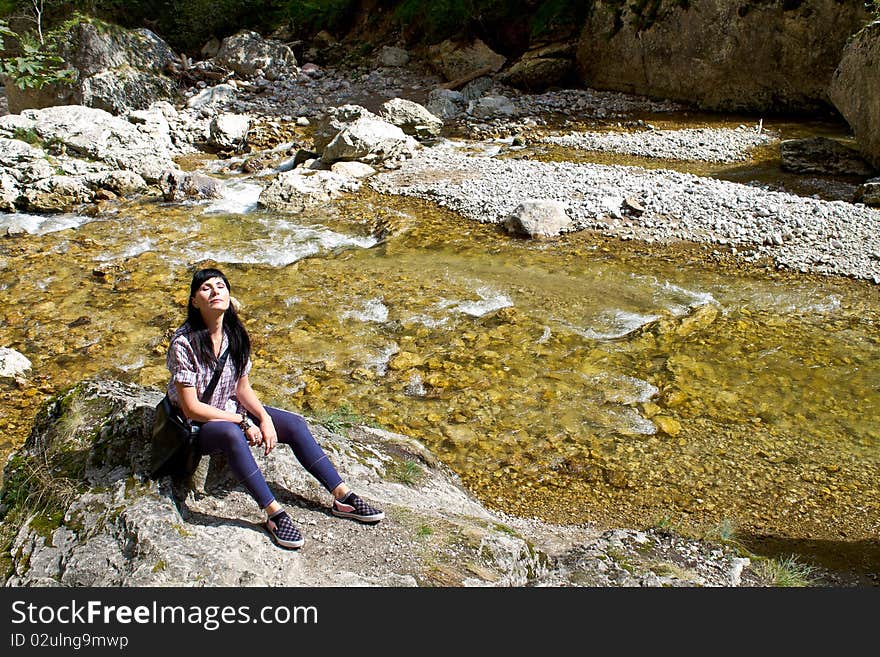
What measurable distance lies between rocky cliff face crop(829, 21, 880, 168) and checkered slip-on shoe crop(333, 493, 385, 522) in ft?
42.5

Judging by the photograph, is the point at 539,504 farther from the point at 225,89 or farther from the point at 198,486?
the point at 225,89

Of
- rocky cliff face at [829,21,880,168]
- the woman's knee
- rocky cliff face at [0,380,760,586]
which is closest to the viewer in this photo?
rocky cliff face at [0,380,760,586]

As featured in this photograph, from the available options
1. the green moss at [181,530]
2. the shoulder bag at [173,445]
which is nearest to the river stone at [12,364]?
the shoulder bag at [173,445]

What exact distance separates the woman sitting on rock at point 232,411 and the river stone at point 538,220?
7306 millimetres

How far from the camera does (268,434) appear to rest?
3809 millimetres

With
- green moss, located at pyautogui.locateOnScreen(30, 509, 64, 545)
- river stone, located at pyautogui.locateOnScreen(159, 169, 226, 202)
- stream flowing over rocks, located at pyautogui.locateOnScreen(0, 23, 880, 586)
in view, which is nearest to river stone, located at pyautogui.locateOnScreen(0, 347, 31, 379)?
stream flowing over rocks, located at pyautogui.locateOnScreen(0, 23, 880, 586)

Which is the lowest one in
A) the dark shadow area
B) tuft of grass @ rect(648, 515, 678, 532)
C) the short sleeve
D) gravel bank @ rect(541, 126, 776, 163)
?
tuft of grass @ rect(648, 515, 678, 532)

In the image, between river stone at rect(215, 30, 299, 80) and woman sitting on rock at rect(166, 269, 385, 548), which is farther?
river stone at rect(215, 30, 299, 80)

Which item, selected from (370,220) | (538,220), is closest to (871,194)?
(538,220)

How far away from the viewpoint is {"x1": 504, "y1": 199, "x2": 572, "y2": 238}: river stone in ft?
34.7

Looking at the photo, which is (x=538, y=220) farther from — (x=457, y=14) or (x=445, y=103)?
(x=457, y=14)

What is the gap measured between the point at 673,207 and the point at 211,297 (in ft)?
29.7

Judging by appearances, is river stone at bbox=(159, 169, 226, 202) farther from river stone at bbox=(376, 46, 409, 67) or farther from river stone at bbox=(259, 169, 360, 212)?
river stone at bbox=(376, 46, 409, 67)

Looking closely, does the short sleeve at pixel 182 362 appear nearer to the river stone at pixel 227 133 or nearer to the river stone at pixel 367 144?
the river stone at pixel 367 144
